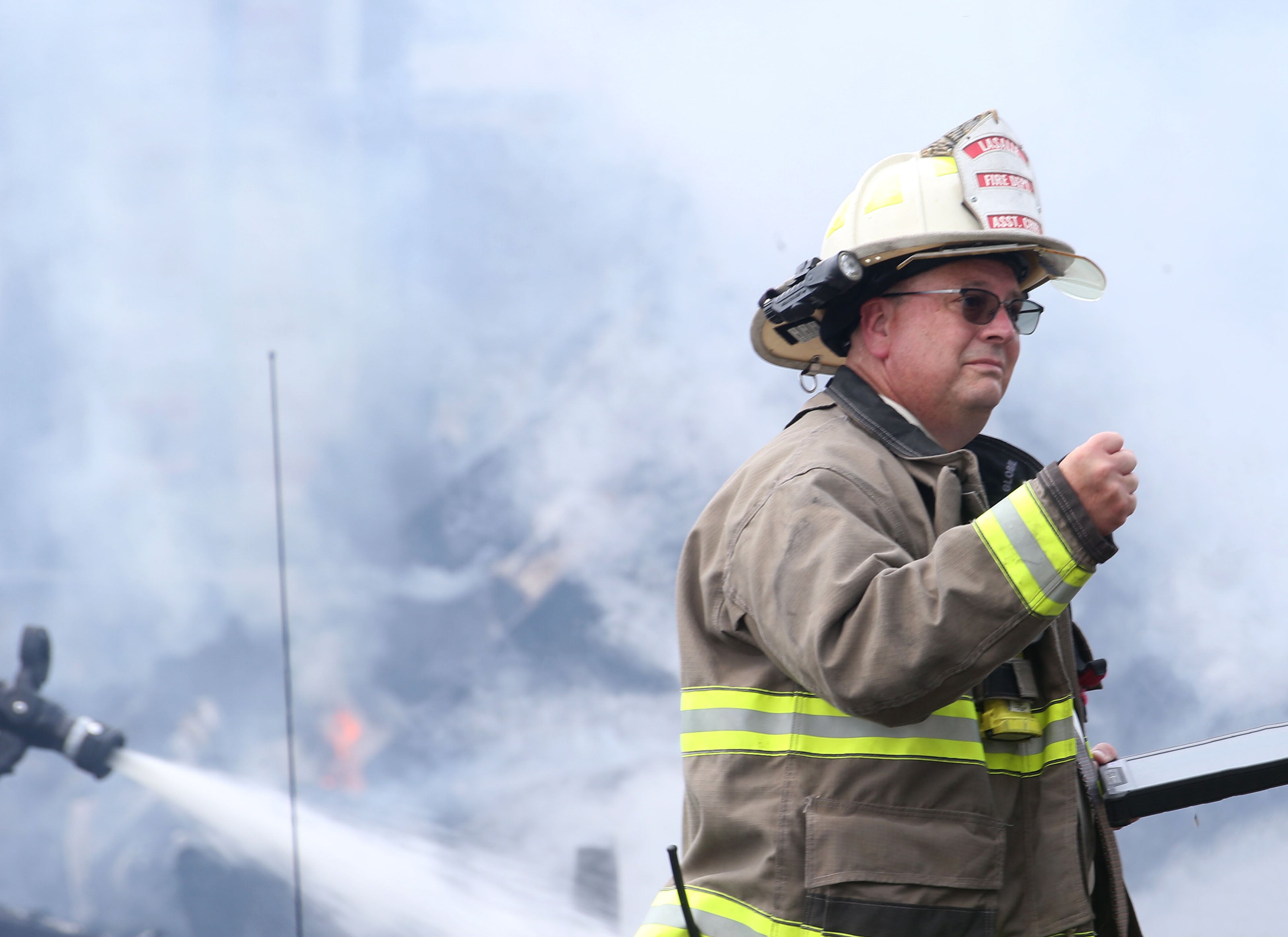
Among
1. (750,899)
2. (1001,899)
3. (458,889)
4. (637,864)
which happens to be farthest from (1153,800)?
(458,889)

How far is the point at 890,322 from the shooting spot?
6.70ft

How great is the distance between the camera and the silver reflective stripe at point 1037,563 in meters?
1.38

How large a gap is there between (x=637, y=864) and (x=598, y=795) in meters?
0.34

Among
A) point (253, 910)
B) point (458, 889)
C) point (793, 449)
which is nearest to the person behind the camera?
point (793, 449)

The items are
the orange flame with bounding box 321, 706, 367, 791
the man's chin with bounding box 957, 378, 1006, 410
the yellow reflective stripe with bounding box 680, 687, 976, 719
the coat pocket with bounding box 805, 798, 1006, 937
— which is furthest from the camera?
the orange flame with bounding box 321, 706, 367, 791

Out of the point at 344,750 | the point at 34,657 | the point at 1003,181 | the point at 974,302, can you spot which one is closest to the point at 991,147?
the point at 1003,181

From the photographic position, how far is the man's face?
197 cm

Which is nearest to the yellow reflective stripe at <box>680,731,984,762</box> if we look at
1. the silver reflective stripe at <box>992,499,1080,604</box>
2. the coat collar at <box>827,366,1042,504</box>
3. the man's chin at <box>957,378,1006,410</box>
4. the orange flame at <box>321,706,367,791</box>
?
the silver reflective stripe at <box>992,499,1080,604</box>

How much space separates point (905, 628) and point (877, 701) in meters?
0.10

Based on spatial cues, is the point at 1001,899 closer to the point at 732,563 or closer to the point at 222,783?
the point at 732,563

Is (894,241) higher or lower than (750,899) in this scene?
higher

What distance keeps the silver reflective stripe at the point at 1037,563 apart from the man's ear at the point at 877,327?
690 millimetres

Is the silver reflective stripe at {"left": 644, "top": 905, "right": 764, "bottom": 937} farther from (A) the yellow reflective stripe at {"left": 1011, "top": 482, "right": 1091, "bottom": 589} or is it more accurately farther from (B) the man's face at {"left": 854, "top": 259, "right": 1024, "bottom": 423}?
(B) the man's face at {"left": 854, "top": 259, "right": 1024, "bottom": 423}

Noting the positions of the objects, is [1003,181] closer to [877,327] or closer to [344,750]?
[877,327]
